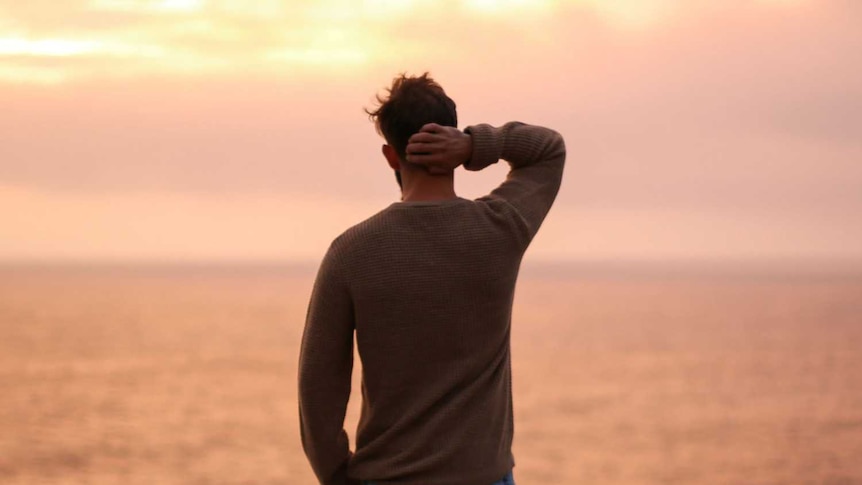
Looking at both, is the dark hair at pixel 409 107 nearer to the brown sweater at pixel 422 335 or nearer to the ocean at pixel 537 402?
the brown sweater at pixel 422 335

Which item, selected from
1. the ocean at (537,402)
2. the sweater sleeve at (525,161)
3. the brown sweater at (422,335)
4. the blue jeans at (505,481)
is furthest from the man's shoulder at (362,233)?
the ocean at (537,402)

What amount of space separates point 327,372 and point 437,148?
1.92ft

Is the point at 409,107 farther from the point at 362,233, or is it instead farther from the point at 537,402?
the point at 537,402

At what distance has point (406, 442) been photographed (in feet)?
9.21

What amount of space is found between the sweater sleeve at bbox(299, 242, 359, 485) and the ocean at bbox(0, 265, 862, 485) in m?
15.0

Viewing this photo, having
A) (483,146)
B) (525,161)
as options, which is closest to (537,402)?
(525,161)

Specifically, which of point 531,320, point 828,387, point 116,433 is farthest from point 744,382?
point 531,320

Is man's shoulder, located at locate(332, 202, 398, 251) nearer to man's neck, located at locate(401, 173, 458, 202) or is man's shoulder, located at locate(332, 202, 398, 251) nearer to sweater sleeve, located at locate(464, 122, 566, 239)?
man's neck, located at locate(401, 173, 458, 202)

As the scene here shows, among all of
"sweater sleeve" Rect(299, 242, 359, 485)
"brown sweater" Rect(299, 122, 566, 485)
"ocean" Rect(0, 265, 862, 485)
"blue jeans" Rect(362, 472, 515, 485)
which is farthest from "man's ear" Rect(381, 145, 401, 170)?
"ocean" Rect(0, 265, 862, 485)

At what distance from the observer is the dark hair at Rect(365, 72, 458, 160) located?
9.12 feet

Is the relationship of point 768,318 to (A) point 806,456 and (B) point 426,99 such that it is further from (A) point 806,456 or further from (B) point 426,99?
(B) point 426,99

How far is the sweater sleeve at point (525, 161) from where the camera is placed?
9.58 feet

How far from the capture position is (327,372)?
288 centimetres

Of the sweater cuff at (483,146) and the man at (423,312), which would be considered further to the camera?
the sweater cuff at (483,146)
